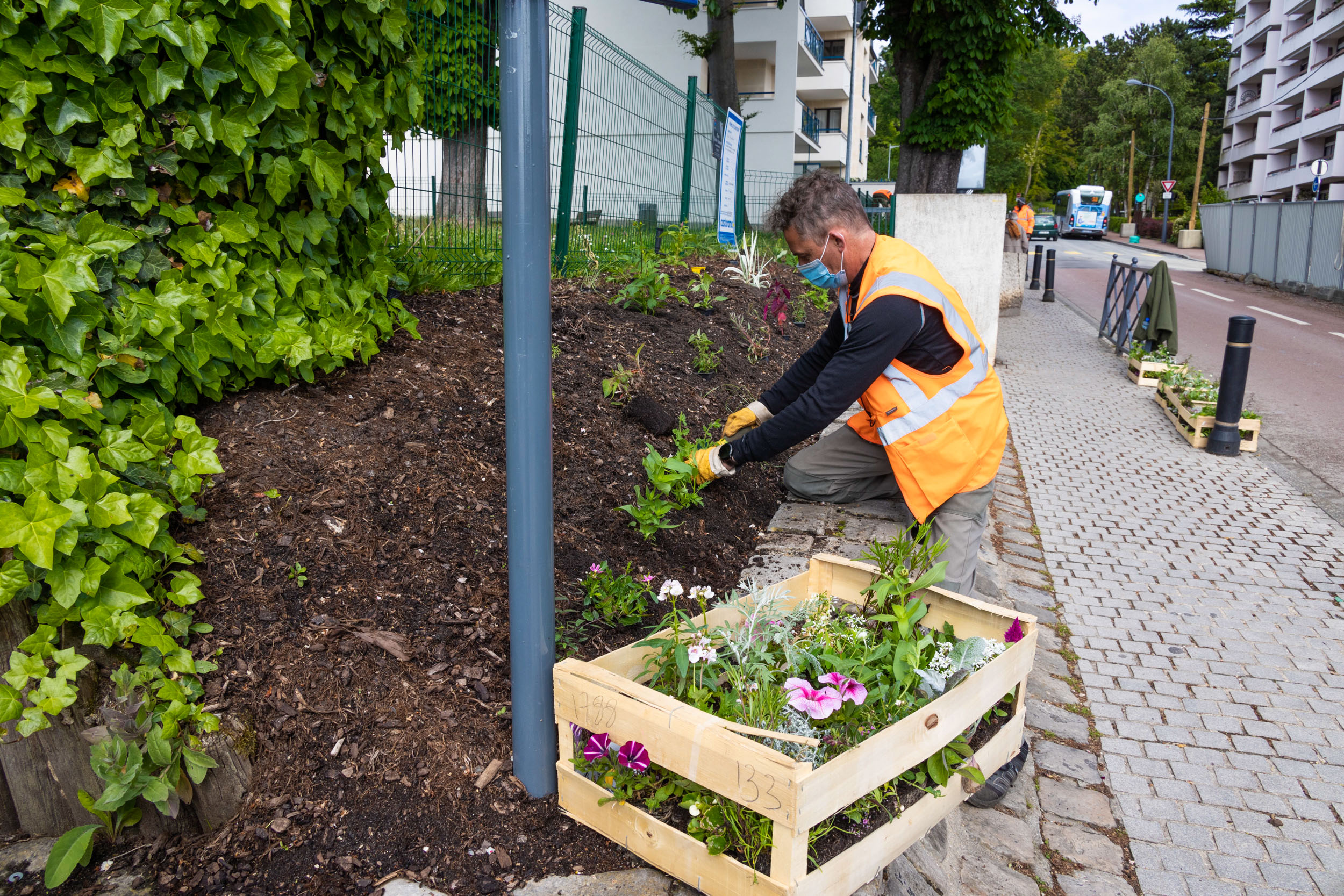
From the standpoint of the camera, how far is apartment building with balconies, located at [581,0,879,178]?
1094 inches

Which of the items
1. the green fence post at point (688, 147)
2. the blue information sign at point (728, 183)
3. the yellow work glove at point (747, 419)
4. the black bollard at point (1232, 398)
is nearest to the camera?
the yellow work glove at point (747, 419)

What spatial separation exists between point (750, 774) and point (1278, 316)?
2133 centimetres

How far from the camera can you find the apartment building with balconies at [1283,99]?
5050 cm

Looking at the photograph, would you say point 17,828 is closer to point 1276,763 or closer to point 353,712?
point 353,712

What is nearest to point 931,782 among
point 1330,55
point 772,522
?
point 772,522

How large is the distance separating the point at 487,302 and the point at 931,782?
3.29m

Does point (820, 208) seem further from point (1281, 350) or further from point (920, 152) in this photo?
point (1281, 350)

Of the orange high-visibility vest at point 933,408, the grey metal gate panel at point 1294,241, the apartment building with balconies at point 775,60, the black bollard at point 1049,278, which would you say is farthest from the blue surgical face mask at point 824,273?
the grey metal gate panel at point 1294,241

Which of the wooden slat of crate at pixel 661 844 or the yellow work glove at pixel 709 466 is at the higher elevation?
the yellow work glove at pixel 709 466

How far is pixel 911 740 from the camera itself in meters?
2.26

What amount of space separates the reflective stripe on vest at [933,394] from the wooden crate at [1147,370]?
24.5 feet

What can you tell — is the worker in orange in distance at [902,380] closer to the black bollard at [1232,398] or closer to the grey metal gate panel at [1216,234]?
the black bollard at [1232,398]

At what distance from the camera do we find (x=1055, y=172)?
82688 millimetres

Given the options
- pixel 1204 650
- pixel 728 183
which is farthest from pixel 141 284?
pixel 728 183
